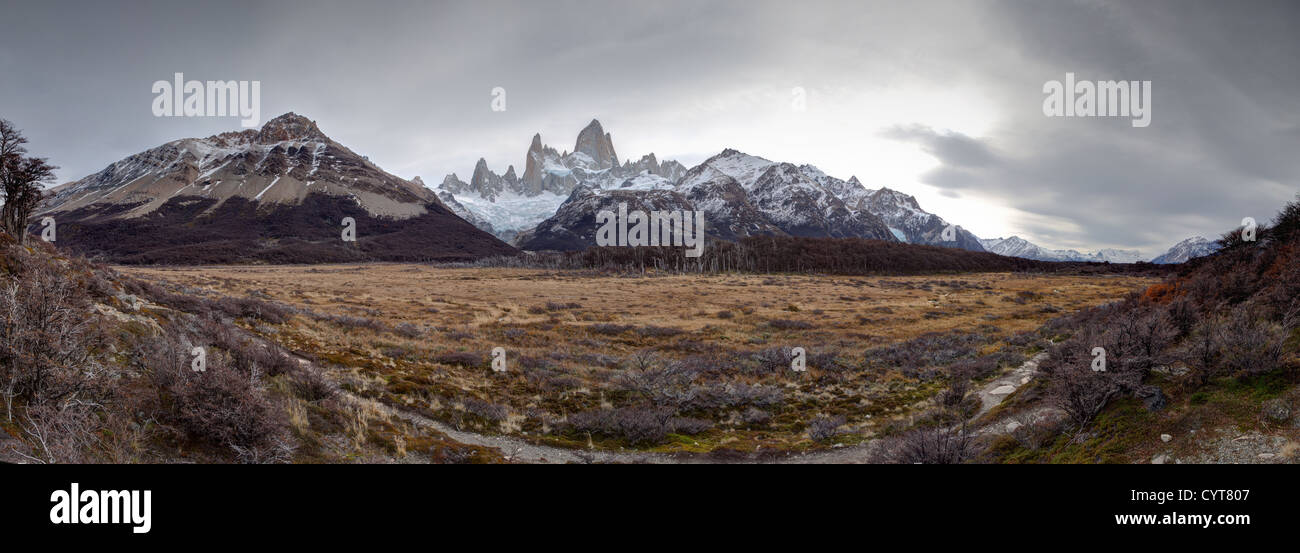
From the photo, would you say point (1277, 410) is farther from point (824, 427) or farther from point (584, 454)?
point (584, 454)

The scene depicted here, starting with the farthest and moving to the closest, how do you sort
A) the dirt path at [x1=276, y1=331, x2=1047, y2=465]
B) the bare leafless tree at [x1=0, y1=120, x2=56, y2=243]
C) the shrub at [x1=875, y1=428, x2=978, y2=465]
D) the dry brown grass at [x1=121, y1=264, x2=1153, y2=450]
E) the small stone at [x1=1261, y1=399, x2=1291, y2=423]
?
the bare leafless tree at [x1=0, y1=120, x2=56, y2=243]
the dry brown grass at [x1=121, y1=264, x2=1153, y2=450]
the dirt path at [x1=276, y1=331, x2=1047, y2=465]
the shrub at [x1=875, y1=428, x2=978, y2=465]
the small stone at [x1=1261, y1=399, x2=1291, y2=423]

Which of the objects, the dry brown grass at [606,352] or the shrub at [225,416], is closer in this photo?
the shrub at [225,416]

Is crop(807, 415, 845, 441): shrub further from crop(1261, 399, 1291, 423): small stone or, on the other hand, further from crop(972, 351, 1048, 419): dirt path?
crop(1261, 399, 1291, 423): small stone

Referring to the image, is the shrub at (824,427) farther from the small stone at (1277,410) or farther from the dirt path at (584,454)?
the small stone at (1277,410)

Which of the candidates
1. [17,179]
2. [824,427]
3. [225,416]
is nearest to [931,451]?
[824,427]

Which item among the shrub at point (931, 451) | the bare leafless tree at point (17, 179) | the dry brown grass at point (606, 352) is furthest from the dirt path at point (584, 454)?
the bare leafless tree at point (17, 179)

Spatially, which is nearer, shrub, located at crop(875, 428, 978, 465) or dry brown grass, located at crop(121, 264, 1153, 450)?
shrub, located at crop(875, 428, 978, 465)

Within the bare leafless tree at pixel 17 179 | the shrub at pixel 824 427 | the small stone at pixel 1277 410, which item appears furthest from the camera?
the bare leafless tree at pixel 17 179

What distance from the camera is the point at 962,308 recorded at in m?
47.7

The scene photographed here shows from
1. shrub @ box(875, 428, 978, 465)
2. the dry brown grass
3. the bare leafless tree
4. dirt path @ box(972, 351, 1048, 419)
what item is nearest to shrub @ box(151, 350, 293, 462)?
Answer: the dry brown grass

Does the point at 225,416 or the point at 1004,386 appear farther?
the point at 1004,386

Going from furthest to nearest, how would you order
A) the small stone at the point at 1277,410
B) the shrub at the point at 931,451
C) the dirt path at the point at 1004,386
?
the dirt path at the point at 1004,386
the shrub at the point at 931,451
the small stone at the point at 1277,410
